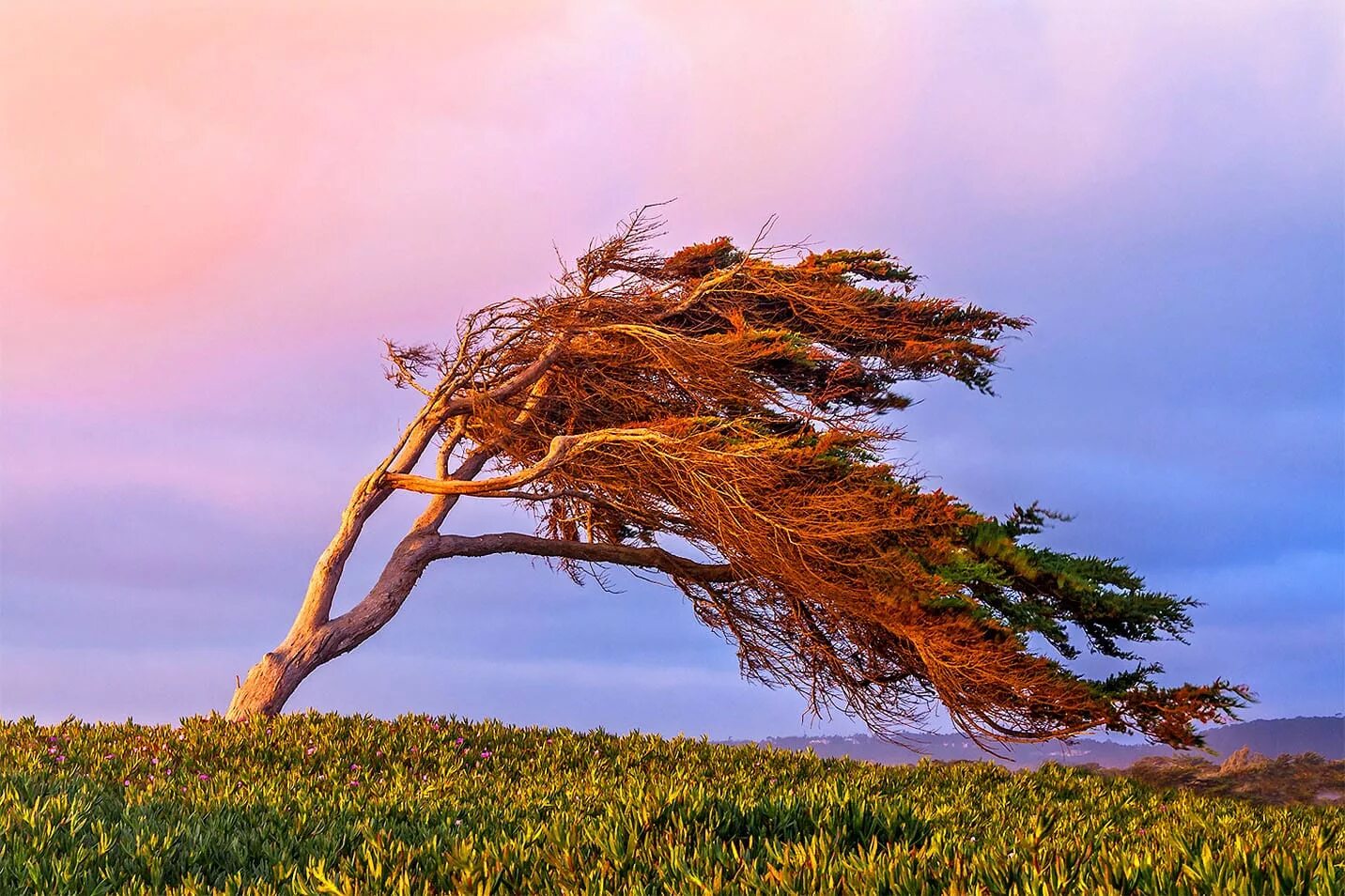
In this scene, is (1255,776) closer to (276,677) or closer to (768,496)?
(768,496)

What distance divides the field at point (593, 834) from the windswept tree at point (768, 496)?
6.33 ft

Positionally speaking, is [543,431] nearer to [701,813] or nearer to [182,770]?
[182,770]

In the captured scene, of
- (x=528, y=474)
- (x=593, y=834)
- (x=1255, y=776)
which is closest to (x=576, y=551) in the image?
(x=528, y=474)

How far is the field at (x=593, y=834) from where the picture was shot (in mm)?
4625

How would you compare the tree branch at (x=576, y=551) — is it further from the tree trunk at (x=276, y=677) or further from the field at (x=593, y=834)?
the field at (x=593, y=834)

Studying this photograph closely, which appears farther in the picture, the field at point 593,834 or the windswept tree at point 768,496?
the windswept tree at point 768,496

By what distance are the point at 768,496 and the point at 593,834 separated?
8.57 m

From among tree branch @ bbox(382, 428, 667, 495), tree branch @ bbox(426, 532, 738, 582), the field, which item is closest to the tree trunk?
tree branch @ bbox(426, 532, 738, 582)

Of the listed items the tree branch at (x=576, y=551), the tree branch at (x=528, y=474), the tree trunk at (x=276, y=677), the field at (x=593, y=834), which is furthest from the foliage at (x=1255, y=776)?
the tree trunk at (x=276, y=677)

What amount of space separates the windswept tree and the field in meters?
1.93

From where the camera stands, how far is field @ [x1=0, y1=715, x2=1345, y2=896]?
15.2 feet

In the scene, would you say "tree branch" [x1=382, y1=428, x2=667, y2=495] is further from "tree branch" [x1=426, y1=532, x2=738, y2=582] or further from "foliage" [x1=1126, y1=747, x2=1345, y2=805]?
"foliage" [x1=1126, y1=747, x2=1345, y2=805]

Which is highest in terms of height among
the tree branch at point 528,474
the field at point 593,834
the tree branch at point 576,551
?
the tree branch at point 528,474

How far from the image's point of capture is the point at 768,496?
1375cm
